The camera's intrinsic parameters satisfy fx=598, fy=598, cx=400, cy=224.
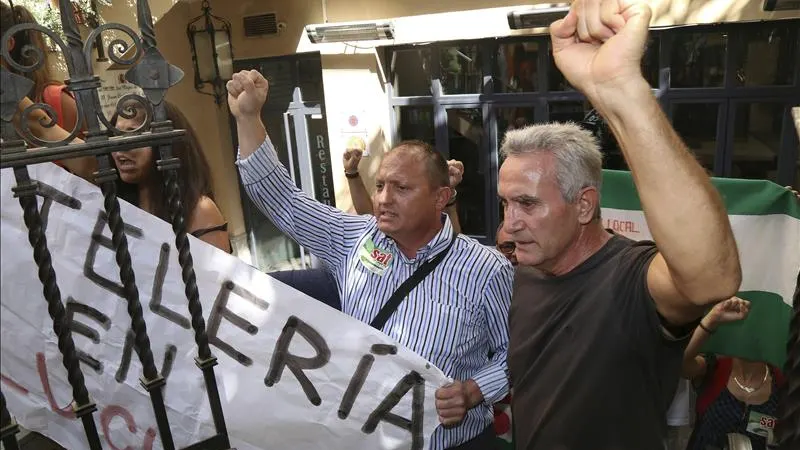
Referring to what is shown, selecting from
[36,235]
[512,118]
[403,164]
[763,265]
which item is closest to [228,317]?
[36,235]

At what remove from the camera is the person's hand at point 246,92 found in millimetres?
1903

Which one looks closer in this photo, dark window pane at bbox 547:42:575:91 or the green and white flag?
the green and white flag

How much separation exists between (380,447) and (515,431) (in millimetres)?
493

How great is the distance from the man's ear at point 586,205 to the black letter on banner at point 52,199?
4.34 feet

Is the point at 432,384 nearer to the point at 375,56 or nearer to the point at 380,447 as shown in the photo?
the point at 380,447

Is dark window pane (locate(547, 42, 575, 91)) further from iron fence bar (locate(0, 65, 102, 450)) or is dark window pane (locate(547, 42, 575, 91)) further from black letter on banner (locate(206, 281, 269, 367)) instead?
iron fence bar (locate(0, 65, 102, 450))

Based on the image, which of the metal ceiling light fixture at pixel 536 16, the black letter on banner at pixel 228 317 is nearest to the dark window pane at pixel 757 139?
the metal ceiling light fixture at pixel 536 16

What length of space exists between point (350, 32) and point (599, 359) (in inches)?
228

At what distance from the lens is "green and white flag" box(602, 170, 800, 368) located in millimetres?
3102

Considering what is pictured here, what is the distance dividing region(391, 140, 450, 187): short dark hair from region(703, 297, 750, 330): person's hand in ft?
3.96

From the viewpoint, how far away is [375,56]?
7027 mm

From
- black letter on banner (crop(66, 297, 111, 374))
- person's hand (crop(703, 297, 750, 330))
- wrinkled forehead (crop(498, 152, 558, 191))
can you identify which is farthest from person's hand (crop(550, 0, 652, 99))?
person's hand (crop(703, 297, 750, 330))

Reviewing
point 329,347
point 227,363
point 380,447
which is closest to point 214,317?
point 227,363

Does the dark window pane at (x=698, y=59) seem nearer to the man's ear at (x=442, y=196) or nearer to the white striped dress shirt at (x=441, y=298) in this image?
the man's ear at (x=442, y=196)
